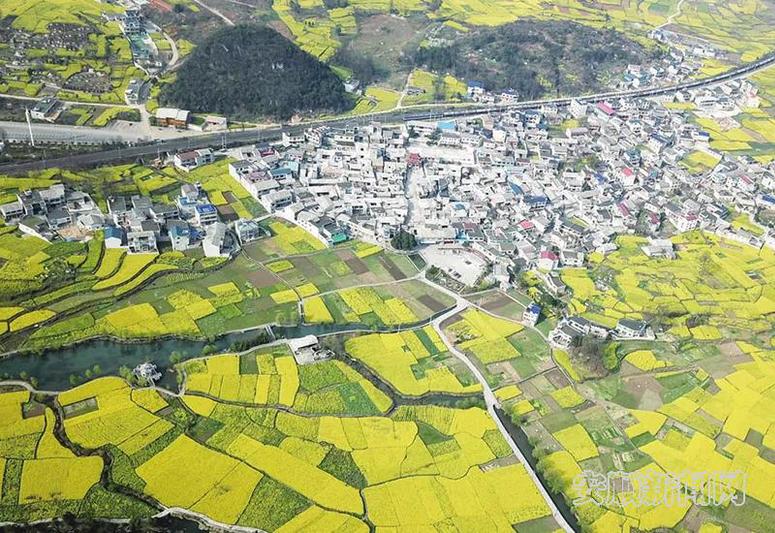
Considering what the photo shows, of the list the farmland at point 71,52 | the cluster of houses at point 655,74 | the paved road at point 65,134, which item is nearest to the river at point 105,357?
the paved road at point 65,134

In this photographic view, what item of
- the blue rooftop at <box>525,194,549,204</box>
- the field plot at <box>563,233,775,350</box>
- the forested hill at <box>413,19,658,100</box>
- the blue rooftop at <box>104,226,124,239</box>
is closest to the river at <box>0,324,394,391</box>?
the blue rooftop at <box>104,226,124,239</box>

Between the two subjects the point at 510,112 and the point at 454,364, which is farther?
the point at 510,112

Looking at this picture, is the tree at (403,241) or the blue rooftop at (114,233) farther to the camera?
the tree at (403,241)

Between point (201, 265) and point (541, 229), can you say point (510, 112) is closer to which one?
point (541, 229)

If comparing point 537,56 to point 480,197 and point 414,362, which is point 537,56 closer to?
point 480,197

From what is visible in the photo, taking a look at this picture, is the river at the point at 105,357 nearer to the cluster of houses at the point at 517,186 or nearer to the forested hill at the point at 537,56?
the cluster of houses at the point at 517,186

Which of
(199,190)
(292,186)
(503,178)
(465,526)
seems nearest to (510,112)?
(503,178)

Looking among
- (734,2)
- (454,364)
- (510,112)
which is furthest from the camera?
(734,2)
